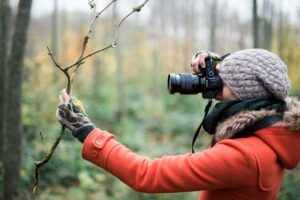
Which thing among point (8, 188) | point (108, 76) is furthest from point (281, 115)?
point (108, 76)

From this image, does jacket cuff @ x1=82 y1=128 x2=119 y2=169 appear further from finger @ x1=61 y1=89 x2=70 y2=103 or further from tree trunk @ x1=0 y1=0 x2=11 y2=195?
tree trunk @ x1=0 y1=0 x2=11 y2=195

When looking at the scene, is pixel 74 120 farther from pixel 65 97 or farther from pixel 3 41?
pixel 3 41

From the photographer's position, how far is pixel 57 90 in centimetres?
939

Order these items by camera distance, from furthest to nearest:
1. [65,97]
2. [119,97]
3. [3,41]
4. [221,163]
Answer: [119,97] < [3,41] < [65,97] < [221,163]

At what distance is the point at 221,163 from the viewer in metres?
1.74

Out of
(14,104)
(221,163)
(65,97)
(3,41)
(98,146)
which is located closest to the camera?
(221,163)

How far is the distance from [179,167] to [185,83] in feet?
1.75

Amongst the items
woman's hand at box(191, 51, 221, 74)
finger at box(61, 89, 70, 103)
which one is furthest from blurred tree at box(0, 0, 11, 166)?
woman's hand at box(191, 51, 221, 74)

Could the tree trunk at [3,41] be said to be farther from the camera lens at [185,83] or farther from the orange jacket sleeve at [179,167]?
the orange jacket sleeve at [179,167]

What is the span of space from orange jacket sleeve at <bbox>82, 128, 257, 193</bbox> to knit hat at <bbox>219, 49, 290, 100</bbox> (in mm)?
294

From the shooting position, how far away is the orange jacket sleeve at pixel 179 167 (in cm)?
175

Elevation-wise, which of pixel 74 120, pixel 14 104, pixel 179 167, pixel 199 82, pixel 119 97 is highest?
pixel 199 82

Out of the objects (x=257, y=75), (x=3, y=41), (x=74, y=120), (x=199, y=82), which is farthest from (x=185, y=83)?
(x=3, y=41)

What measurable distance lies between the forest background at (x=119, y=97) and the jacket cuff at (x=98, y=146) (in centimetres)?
55
